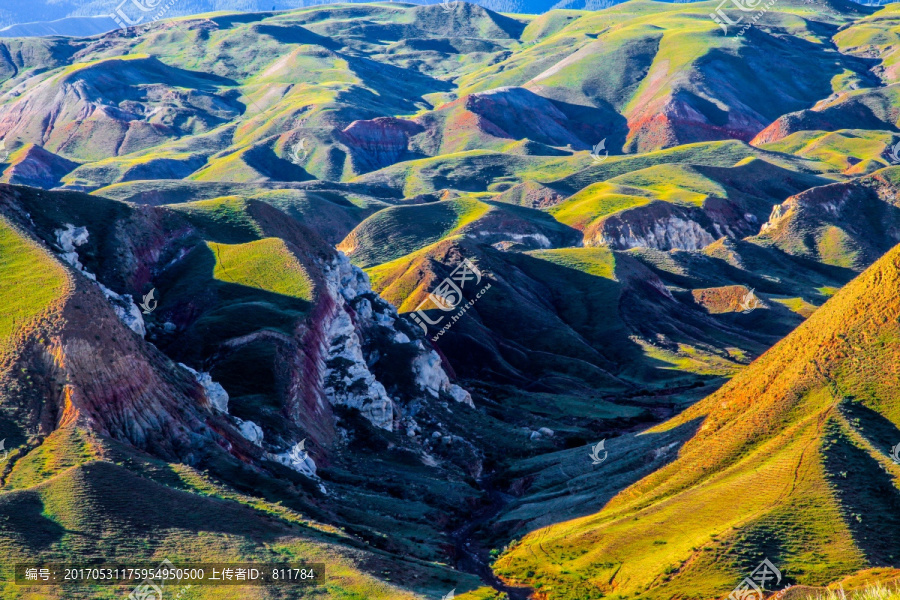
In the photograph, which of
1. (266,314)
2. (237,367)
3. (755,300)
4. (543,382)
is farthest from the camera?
(755,300)

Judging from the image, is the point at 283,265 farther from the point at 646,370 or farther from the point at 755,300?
the point at 755,300

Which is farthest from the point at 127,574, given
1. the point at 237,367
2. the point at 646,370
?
the point at 646,370
